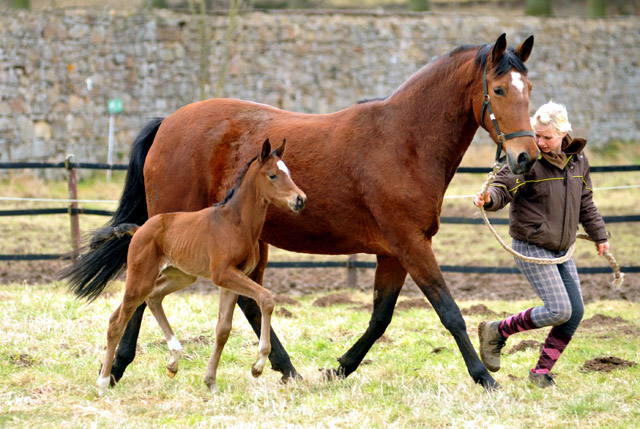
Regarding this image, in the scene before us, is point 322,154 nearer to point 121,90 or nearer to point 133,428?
point 133,428

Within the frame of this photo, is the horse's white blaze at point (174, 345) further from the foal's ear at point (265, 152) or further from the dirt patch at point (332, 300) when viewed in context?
the dirt patch at point (332, 300)

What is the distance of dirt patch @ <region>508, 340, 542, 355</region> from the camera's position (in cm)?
630

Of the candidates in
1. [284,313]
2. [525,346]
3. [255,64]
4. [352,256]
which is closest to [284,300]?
[284,313]

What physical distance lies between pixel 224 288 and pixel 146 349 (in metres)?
1.65

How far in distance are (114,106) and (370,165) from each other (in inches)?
475

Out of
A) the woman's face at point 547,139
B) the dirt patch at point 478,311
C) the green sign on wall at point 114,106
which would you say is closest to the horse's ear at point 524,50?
the woman's face at point 547,139

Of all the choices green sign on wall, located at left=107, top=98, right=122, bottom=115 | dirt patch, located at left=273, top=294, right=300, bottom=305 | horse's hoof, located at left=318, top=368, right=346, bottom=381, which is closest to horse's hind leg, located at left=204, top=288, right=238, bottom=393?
horse's hoof, located at left=318, top=368, right=346, bottom=381

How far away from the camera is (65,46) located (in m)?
15.9

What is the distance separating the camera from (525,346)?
20.9 feet

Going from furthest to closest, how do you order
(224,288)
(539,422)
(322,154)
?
(322,154), (224,288), (539,422)

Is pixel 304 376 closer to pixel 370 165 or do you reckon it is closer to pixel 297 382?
pixel 297 382

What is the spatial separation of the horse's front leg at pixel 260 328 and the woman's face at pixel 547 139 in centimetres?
201

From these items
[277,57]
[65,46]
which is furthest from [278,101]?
[65,46]

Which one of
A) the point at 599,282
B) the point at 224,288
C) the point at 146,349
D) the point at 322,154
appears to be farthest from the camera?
the point at 599,282
